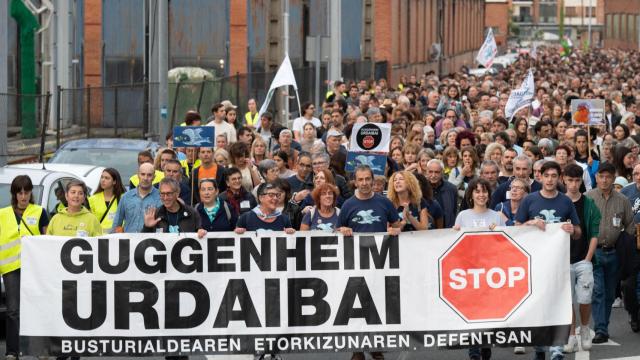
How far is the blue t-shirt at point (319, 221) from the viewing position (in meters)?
12.6

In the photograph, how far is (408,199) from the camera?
517 inches

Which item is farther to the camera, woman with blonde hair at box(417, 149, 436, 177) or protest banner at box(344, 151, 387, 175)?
woman with blonde hair at box(417, 149, 436, 177)

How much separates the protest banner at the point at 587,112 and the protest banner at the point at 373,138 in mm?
5654

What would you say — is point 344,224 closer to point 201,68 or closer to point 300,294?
point 300,294

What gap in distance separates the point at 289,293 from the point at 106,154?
26.1 feet

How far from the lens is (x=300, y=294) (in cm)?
1164

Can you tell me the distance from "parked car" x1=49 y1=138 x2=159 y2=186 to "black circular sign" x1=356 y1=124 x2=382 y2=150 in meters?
3.25

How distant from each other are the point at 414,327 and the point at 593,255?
2.09m

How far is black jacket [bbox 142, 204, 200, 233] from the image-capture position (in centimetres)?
1210

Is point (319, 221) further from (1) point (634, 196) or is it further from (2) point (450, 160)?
(2) point (450, 160)

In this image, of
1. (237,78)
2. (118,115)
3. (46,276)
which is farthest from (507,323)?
(237,78)

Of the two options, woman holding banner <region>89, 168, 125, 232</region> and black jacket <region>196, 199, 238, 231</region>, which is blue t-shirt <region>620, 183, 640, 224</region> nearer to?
black jacket <region>196, 199, 238, 231</region>

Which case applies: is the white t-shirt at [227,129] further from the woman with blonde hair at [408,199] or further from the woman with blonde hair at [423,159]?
the woman with blonde hair at [408,199]

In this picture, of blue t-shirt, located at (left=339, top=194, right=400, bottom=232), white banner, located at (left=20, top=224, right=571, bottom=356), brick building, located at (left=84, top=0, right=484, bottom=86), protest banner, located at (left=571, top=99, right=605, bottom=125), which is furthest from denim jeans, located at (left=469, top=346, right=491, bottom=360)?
Result: brick building, located at (left=84, top=0, right=484, bottom=86)
